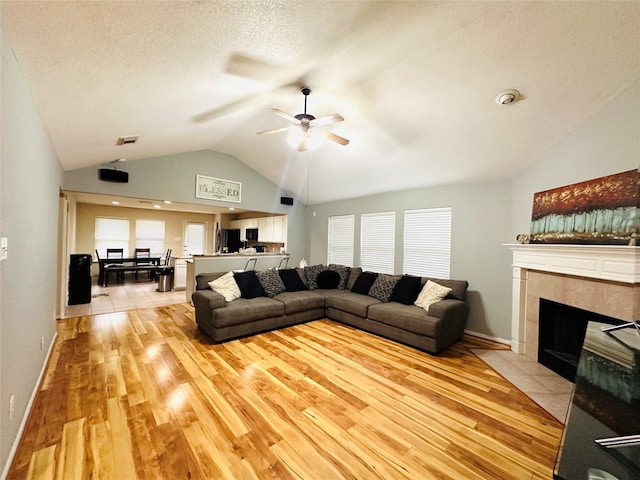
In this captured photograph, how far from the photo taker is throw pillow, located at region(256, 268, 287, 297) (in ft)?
15.0

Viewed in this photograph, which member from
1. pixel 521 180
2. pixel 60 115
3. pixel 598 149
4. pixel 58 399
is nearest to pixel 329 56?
pixel 60 115

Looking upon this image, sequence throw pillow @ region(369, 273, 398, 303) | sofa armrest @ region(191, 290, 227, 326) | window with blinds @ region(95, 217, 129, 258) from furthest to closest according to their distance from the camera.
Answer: window with blinds @ region(95, 217, 129, 258) < throw pillow @ region(369, 273, 398, 303) < sofa armrest @ region(191, 290, 227, 326)

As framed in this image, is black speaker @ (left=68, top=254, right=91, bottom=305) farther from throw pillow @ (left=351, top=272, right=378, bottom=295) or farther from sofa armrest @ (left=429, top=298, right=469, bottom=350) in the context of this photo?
sofa armrest @ (left=429, top=298, right=469, bottom=350)

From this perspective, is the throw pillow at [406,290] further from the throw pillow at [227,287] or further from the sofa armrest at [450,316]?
the throw pillow at [227,287]

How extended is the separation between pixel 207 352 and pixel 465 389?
3.01 m

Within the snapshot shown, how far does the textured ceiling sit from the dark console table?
221cm

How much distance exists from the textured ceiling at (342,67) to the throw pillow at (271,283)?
8.59ft

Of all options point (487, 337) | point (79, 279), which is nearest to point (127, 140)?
point (79, 279)

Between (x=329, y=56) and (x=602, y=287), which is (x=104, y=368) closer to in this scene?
(x=329, y=56)

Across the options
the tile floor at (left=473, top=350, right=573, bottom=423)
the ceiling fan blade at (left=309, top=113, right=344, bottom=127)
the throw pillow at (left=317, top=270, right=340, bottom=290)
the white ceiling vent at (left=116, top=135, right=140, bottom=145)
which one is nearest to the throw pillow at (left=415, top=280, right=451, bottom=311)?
the tile floor at (left=473, top=350, right=573, bottom=423)

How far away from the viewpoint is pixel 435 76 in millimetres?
2389

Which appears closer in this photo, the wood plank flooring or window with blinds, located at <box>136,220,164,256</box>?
the wood plank flooring

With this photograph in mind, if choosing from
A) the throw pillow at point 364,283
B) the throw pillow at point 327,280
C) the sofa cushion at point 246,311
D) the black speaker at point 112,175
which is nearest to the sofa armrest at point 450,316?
the throw pillow at point 364,283

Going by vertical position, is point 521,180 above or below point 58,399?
above
